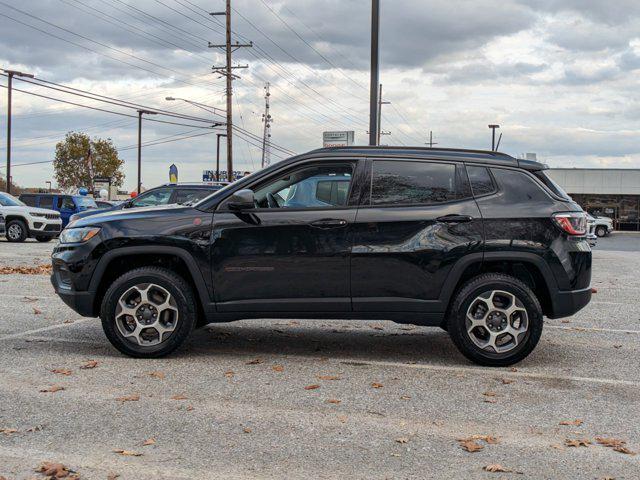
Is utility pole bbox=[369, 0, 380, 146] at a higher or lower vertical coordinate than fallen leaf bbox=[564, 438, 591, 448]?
higher

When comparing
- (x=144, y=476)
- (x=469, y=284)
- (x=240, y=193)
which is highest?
(x=240, y=193)

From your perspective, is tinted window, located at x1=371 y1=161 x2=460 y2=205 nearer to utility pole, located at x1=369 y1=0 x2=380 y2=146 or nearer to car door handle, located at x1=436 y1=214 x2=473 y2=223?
car door handle, located at x1=436 y1=214 x2=473 y2=223

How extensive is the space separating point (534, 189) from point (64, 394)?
4144 mm

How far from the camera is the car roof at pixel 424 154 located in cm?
657

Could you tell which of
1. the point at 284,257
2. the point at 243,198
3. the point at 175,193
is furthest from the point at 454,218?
the point at 175,193

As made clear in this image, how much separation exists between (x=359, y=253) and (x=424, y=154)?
1089 mm

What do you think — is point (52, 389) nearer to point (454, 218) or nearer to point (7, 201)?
point (454, 218)

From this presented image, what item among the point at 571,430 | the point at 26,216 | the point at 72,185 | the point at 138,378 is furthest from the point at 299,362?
the point at 72,185

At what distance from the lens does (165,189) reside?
16.8m

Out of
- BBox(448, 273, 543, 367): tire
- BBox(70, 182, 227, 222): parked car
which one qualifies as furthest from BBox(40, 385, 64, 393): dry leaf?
BBox(70, 182, 227, 222): parked car

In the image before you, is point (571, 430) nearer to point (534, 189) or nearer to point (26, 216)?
point (534, 189)

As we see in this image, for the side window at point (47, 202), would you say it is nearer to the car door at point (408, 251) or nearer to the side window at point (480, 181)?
the car door at point (408, 251)

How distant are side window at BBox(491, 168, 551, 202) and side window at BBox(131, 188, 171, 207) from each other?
11300 mm

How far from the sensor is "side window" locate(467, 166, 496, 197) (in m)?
6.48
